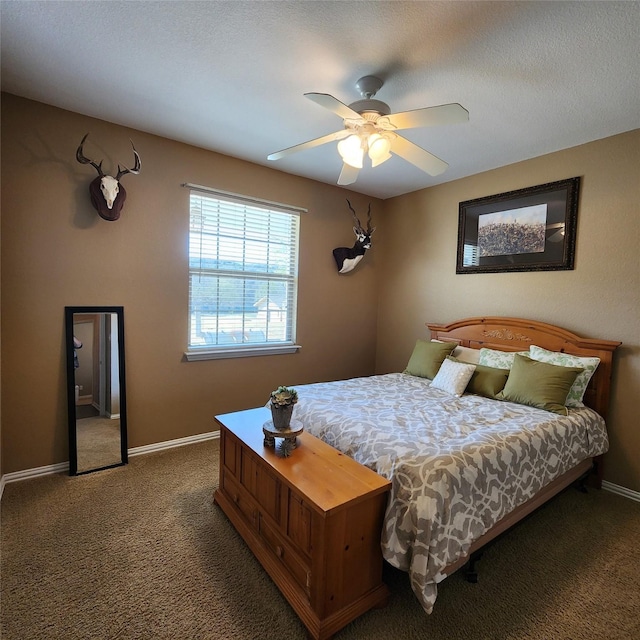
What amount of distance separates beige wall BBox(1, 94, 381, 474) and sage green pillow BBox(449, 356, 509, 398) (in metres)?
1.78

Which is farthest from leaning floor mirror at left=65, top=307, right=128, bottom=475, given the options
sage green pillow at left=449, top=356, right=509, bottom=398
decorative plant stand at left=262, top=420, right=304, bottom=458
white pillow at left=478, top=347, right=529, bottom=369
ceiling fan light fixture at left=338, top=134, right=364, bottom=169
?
white pillow at left=478, top=347, right=529, bottom=369

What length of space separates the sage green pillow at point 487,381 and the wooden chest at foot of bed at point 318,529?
1538 millimetres

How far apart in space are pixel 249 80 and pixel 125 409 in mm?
2593

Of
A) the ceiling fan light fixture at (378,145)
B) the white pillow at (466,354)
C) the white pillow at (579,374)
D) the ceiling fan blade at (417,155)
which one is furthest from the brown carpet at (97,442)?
the white pillow at (579,374)

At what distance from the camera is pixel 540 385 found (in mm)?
2529

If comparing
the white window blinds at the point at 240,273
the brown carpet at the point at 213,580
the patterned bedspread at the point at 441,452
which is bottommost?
the brown carpet at the point at 213,580

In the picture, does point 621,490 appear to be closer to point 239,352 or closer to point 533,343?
point 533,343

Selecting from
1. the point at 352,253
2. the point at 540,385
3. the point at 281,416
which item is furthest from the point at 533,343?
the point at 281,416

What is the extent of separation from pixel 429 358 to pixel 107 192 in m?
3.02

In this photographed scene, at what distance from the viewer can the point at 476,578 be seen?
1.77 meters

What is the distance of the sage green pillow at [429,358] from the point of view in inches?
130

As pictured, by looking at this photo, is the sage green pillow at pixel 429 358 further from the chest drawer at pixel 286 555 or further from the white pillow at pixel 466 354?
the chest drawer at pixel 286 555

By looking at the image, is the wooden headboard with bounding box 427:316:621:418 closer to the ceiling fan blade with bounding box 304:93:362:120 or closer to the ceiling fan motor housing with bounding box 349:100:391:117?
the ceiling fan motor housing with bounding box 349:100:391:117

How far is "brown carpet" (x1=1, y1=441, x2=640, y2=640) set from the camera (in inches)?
58.5
